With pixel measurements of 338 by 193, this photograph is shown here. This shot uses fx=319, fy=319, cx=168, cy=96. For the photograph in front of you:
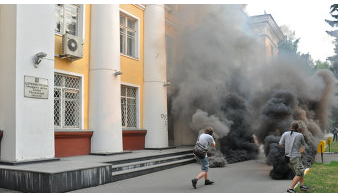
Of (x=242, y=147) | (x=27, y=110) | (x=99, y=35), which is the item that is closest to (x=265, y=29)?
(x=242, y=147)

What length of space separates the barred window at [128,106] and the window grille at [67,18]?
317 centimetres

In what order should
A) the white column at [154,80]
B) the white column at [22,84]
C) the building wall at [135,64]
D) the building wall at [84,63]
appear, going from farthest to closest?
1. the white column at [154,80]
2. the building wall at [135,64]
3. the building wall at [84,63]
4. the white column at [22,84]

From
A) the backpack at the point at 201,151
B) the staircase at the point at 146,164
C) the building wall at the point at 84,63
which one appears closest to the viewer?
the backpack at the point at 201,151

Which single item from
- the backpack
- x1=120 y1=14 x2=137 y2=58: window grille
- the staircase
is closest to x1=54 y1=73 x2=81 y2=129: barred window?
the staircase

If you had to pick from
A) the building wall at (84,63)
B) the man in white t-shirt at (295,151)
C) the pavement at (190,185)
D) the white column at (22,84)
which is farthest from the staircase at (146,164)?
the man in white t-shirt at (295,151)

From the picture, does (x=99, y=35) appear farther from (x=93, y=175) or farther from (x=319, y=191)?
(x=319, y=191)

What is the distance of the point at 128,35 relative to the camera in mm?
14062

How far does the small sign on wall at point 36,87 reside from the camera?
8438 millimetres

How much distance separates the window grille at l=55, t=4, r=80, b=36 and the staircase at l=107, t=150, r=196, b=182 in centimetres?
504

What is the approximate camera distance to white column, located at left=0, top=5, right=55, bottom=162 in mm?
8227

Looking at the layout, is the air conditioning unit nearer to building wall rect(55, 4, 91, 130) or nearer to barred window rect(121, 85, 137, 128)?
building wall rect(55, 4, 91, 130)

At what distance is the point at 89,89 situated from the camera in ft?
38.0

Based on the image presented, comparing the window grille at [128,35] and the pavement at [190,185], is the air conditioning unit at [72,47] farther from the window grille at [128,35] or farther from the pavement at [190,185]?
the pavement at [190,185]

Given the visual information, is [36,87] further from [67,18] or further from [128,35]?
[128,35]
